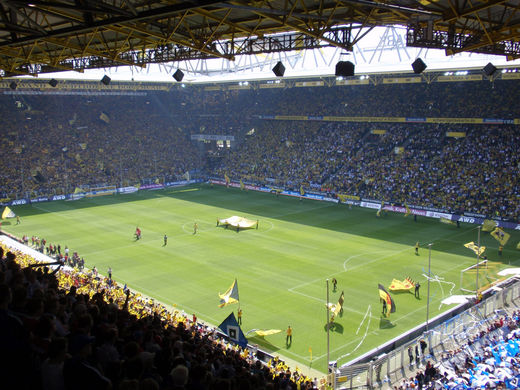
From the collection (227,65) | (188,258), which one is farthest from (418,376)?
(227,65)

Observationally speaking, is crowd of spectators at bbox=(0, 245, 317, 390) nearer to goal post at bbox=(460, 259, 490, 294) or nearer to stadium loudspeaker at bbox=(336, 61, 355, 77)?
stadium loudspeaker at bbox=(336, 61, 355, 77)

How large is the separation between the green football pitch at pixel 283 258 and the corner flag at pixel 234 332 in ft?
6.37

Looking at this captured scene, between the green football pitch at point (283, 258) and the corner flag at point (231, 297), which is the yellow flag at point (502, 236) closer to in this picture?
the green football pitch at point (283, 258)

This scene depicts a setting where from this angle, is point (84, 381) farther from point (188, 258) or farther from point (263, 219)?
point (263, 219)

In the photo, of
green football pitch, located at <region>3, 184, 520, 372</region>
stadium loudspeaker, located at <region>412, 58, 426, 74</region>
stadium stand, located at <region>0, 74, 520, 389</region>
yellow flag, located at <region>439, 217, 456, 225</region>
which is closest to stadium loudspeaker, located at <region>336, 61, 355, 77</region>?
stadium loudspeaker, located at <region>412, 58, 426, 74</region>

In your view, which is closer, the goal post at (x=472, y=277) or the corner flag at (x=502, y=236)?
the goal post at (x=472, y=277)

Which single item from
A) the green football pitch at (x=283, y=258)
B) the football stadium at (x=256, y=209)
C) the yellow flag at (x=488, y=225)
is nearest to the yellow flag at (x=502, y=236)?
the football stadium at (x=256, y=209)

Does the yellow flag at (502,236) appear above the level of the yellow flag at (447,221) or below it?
above

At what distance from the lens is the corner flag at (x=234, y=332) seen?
22.7m

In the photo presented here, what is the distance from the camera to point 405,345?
885 inches

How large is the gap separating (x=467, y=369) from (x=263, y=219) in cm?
3206

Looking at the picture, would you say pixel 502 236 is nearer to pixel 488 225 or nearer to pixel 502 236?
pixel 502 236

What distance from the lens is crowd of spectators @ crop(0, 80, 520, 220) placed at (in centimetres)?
5419

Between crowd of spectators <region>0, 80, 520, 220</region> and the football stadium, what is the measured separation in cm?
31
